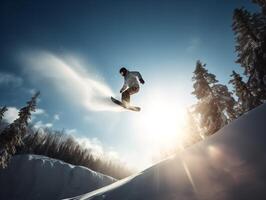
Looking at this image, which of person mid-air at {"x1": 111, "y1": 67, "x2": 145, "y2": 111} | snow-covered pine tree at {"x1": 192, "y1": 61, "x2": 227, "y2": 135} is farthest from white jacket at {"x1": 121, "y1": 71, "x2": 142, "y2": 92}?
snow-covered pine tree at {"x1": 192, "y1": 61, "x2": 227, "y2": 135}

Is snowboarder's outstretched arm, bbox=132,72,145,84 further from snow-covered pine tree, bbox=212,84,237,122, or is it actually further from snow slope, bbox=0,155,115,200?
snow slope, bbox=0,155,115,200

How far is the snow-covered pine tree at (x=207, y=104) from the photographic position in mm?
24219

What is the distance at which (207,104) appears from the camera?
984 inches

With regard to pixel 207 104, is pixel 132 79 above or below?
below

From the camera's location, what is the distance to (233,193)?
400 cm

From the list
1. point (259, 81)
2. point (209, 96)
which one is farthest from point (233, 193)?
point (209, 96)

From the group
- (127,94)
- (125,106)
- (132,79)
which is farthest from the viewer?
(125,106)

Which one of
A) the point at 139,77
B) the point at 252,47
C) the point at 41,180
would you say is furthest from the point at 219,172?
the point at 41,180

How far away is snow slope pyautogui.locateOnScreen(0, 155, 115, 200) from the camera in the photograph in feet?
124

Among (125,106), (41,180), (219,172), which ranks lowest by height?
(219,172)

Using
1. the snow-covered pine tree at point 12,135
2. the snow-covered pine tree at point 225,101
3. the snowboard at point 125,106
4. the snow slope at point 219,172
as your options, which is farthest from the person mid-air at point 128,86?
the snow-covered pine tree at point 12,135

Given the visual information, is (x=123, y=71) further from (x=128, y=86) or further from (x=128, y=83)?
(x=128, y=86)

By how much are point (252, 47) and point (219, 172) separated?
19157 millimetres

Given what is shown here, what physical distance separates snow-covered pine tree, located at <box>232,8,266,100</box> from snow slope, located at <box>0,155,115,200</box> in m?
36.9
